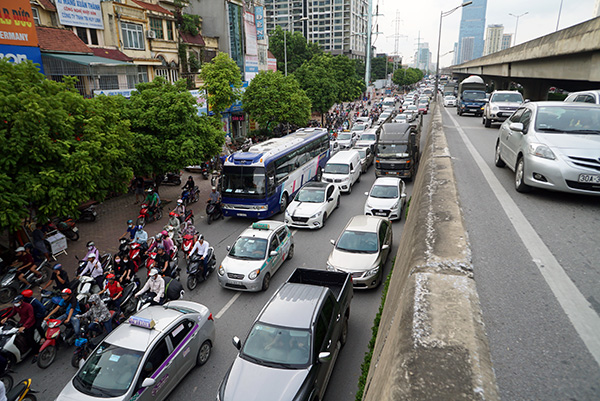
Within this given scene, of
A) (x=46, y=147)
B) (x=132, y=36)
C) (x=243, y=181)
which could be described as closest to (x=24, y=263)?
(x=46, y=147)

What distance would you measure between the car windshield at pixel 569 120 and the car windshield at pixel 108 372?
28.8 ft

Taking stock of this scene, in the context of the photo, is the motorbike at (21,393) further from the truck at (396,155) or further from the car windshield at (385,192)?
the truck at (396,155)

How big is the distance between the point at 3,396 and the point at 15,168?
6.32 metres

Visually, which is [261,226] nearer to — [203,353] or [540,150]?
[203,353]

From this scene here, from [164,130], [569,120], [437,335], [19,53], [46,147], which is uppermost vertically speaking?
[19,53]

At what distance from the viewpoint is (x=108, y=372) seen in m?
6.53

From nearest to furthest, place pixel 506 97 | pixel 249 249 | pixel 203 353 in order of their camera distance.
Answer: pixel 203 353, pixel 249 249, pixel 506 97

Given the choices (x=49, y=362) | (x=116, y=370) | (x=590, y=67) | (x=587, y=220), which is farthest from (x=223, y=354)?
(x=590, y=67)

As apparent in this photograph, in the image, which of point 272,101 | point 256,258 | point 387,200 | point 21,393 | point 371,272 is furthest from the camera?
point 272,101

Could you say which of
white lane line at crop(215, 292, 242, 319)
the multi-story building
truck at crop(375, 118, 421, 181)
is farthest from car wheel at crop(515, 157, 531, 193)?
the multi-story building

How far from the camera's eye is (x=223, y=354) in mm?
8438

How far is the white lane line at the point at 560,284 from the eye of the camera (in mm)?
3463

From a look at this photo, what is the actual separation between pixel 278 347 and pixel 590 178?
234 inches

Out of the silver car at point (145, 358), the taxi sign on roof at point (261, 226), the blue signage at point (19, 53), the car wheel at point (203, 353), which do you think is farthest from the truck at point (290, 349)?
the blue signage at point (19, 53)
